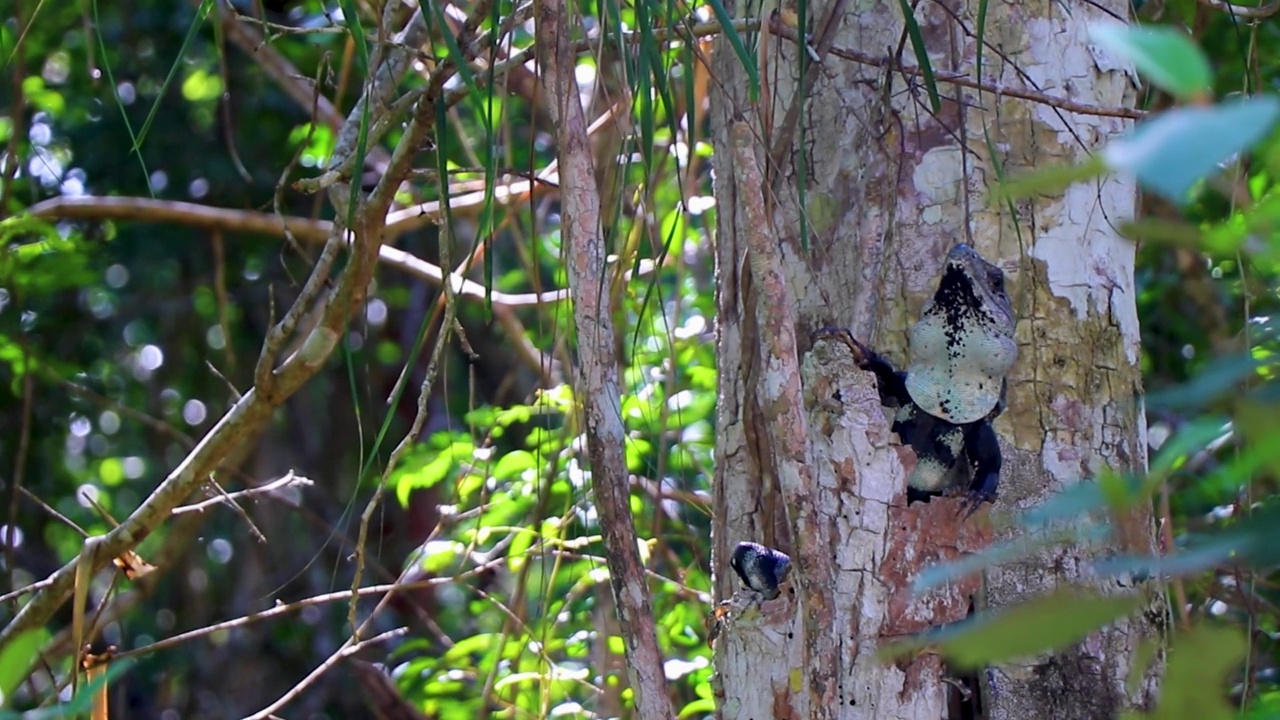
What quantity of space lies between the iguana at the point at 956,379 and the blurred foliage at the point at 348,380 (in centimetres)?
14

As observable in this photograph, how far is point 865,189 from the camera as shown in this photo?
1039 mm

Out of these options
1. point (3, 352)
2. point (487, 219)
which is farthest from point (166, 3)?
point (487, 219)

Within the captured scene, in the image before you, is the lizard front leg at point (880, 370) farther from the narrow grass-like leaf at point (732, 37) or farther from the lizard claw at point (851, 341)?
the narrow grass-like leaf at point (732, 37)

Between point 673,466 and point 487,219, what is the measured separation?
1.27m

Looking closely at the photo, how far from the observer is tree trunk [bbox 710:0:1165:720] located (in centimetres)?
93

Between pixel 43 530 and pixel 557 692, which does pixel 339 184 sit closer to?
pixel 557 692

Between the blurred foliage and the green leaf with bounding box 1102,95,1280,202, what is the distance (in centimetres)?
72

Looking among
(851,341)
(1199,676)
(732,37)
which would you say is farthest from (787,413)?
(1199,676)

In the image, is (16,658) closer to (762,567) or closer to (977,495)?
(762,567)

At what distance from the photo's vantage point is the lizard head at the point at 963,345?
35.1 inches

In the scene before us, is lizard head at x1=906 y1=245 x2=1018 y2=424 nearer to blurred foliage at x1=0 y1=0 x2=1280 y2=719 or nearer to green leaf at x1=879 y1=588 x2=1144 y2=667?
blurred foliage at x1=0 y1=0 x2=1280 y2=719

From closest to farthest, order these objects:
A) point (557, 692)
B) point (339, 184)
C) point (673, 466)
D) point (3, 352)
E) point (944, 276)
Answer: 1. point (944, 276)
2. point (339, 184)
3. point (557, 692)
4. point (673, 466)
5. point (3, 352)

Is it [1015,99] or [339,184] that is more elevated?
[1015,99]

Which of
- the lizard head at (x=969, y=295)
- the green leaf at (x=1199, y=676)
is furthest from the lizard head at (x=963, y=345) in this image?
the green leaf at (x=1199, y=676)
